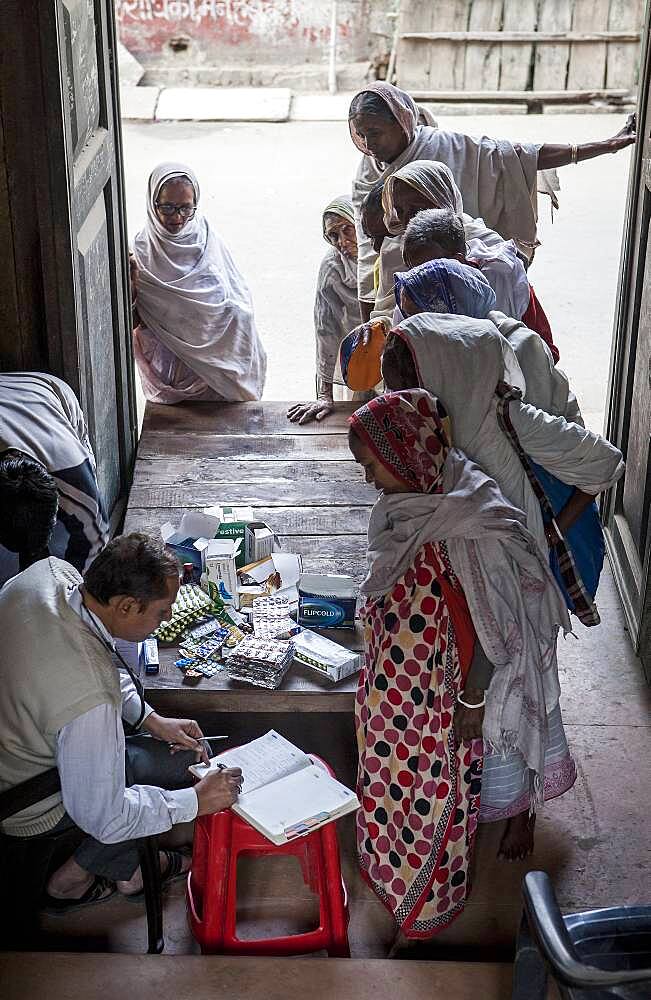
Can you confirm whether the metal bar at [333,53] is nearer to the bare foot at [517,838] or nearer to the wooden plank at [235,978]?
the bare foot at [517,838]

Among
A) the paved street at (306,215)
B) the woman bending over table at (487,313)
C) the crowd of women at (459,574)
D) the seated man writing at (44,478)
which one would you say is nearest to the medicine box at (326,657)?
the crowd of women at (459,574)

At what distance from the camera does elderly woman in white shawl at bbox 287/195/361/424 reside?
478cm

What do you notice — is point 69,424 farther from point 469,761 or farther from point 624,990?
point 624,990

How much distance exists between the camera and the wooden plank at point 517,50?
12.7m

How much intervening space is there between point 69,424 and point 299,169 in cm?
799

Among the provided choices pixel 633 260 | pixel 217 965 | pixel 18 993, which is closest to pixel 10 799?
pixel 18 993

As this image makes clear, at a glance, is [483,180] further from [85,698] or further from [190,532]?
[85,698]

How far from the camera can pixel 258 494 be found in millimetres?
4148

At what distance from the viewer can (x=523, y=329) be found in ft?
9.79

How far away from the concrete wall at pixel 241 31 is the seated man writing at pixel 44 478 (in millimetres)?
11018

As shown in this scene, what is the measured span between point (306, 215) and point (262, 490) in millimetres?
5956

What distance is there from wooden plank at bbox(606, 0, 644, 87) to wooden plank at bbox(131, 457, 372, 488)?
10097mm

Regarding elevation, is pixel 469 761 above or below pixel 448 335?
below

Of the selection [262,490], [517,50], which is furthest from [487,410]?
[517,50]
